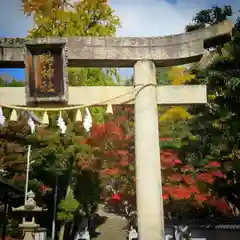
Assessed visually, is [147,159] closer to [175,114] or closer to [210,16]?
[210,16]

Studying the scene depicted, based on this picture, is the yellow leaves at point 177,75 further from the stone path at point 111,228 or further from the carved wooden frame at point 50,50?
the carved wooden frame at point 50,50

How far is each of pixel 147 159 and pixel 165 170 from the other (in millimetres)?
9362

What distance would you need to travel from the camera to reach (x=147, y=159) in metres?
8.15

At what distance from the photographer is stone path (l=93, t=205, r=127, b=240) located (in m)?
26.6

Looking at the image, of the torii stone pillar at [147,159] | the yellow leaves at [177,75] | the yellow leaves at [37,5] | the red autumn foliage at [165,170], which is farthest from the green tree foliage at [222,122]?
the yellow leaves at [177,75]

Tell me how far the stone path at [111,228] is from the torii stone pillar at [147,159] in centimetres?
1923

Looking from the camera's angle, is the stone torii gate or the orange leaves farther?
the orange leaves

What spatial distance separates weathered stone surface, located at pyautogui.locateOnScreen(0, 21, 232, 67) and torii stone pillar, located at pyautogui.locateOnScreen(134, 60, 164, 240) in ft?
1.00

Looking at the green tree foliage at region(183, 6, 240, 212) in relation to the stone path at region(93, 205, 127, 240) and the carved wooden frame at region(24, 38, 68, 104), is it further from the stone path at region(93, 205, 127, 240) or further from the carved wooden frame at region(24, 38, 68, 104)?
the stone path at region(93, 205, 127, 240)

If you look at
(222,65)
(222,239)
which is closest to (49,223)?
(222,239)

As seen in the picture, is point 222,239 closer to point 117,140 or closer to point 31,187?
point 117,140

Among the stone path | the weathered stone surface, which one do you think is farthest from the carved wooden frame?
the stone path

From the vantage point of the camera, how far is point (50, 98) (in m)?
8.34

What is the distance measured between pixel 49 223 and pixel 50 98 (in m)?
17.8
